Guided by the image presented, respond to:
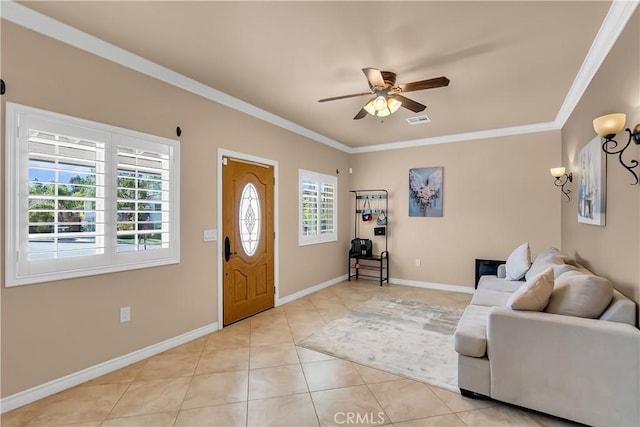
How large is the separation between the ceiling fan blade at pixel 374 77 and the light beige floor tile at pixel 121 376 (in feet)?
10.6

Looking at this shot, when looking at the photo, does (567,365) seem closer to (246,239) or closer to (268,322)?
(268,322)

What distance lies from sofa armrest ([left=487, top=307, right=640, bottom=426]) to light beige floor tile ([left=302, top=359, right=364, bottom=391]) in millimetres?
1081

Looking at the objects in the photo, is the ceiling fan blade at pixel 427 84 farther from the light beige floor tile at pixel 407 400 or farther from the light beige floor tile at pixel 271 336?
the light beige floor tile at pixel 271 336

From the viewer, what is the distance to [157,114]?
3070mm

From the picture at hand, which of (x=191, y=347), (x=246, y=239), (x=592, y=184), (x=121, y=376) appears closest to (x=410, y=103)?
(x=592, y=184)

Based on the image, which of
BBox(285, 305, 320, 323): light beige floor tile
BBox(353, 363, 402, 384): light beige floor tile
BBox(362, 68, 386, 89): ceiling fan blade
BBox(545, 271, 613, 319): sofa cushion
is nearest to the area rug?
BBox(353, 363, 402, 384): light beige floor tile

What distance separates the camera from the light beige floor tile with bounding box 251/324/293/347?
335 centimetres

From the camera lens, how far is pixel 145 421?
81.6 inches

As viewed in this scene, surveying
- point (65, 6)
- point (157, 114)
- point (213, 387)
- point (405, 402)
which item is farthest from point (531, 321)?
point (65, 6)

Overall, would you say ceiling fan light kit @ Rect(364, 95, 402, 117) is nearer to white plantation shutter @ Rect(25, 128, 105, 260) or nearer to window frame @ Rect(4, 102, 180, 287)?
window frame @ Rect(4, 102, 180, 287)

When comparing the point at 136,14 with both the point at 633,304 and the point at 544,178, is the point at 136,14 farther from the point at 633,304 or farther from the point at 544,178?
the point at 544,178

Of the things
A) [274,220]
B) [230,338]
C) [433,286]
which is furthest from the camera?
[433,286]

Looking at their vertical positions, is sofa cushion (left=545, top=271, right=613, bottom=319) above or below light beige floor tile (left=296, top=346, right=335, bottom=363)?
above

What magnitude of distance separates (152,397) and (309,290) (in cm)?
321
